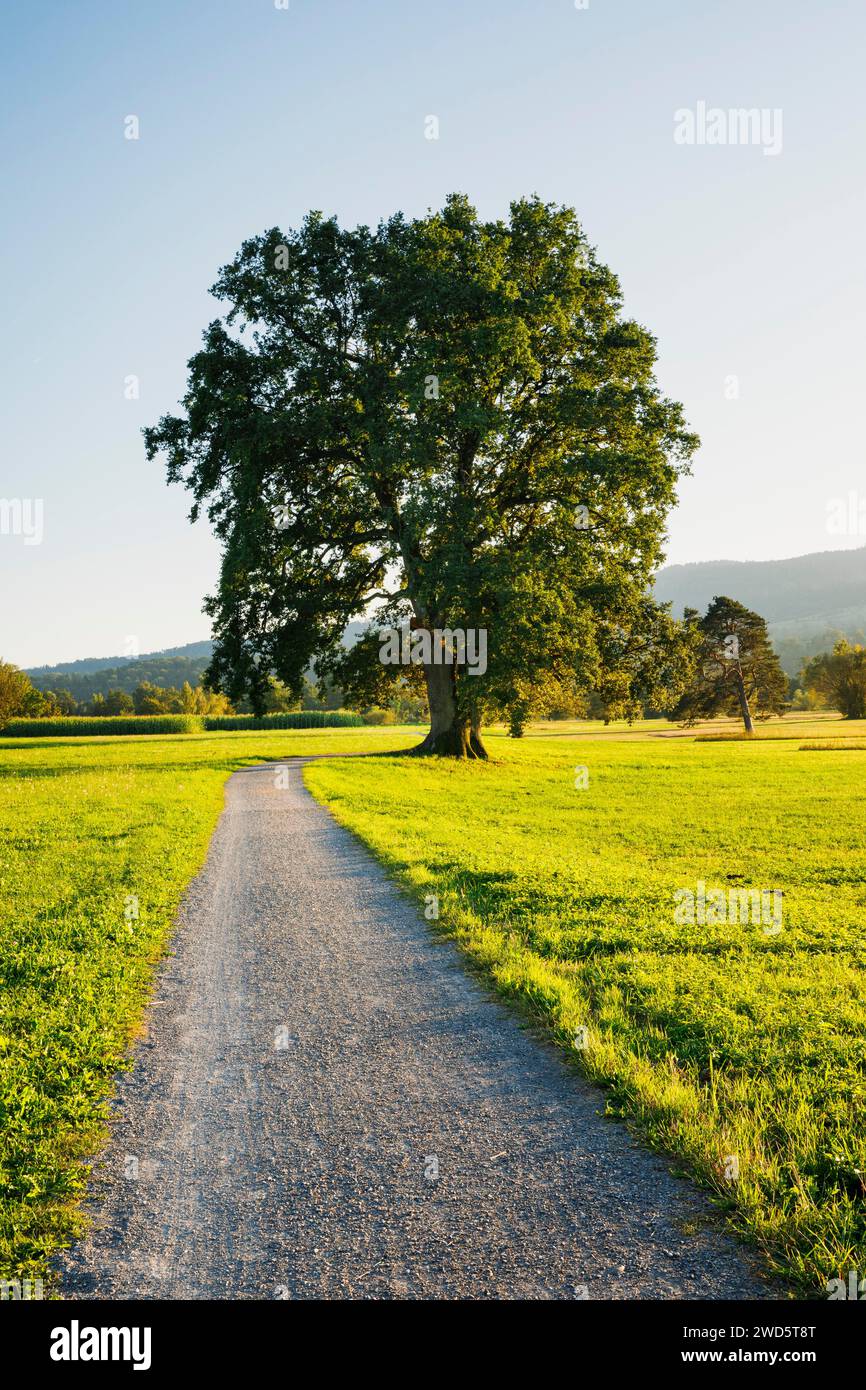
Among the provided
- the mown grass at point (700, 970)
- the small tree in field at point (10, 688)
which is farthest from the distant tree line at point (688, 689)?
the mown grass at point (700, 970)

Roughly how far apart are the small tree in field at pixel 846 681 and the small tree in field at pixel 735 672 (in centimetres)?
892

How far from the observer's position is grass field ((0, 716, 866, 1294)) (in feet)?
13.6

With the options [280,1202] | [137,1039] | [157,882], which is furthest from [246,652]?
[280,1202]

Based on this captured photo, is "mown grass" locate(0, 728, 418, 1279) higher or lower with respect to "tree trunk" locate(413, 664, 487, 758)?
lower

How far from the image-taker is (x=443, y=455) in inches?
1166

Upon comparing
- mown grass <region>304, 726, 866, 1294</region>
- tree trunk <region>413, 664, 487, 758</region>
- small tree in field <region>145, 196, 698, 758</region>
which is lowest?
mown grass <region>304, 726, 866, 1294</region>

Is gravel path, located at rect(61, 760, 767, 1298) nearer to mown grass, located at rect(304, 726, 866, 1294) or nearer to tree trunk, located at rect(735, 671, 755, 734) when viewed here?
mown grass, located at rect(304, 726, 866, 1294)

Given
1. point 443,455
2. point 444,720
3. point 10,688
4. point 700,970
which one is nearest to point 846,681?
point 444,720

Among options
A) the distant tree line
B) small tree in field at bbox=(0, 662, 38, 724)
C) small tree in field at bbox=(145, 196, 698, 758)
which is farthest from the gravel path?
small tree in field at bbox=(0, 662, 38, 724)

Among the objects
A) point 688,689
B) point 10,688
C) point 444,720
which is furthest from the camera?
point 688,689

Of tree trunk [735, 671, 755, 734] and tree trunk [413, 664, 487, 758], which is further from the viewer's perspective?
tree trunk [735, 671, 755, 734]

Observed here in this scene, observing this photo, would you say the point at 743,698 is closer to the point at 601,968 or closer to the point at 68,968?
the point at 601,968

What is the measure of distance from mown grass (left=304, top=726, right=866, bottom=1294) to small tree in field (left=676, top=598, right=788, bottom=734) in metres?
59.7

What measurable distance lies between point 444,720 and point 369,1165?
100 ft
